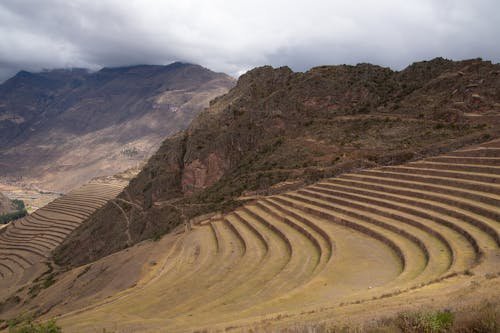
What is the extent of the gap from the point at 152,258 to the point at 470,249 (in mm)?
20495

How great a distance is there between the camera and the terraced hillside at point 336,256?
11953mm

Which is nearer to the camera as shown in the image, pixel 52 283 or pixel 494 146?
pixel 494 146

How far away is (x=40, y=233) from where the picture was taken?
65562 millimetres

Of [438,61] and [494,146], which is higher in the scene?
[438,61]

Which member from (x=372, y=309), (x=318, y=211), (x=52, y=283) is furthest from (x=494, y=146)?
(x=52, y=283)

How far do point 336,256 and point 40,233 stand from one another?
63.9 meters

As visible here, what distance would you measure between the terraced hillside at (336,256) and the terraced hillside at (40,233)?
109 feet

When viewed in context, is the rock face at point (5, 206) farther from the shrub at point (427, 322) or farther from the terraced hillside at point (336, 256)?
the shrub at point (427, 322)

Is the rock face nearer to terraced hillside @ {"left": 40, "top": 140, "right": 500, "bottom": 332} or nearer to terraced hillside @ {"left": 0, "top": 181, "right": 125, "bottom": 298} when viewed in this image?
terraced hillside @ {"left": 0, "top": 181, "right": 125, "bottom": 298}

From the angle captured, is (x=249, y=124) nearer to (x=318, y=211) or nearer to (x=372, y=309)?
(x=318, y=211)

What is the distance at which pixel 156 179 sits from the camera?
54625 millimetres

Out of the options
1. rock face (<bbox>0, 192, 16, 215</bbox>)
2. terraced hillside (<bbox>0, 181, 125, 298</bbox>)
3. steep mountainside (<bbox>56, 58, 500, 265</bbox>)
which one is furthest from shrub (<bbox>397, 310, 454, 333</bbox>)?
rock face (<bbox>0, 192, 16, 215</bbox>)

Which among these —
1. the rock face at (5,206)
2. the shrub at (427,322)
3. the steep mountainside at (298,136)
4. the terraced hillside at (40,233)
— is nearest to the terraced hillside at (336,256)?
the shrub at (427,322)

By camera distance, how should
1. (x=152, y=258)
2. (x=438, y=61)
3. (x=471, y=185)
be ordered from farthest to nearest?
(x=438, y=61)
(x=152, y=258)
(x=471, y=185)
